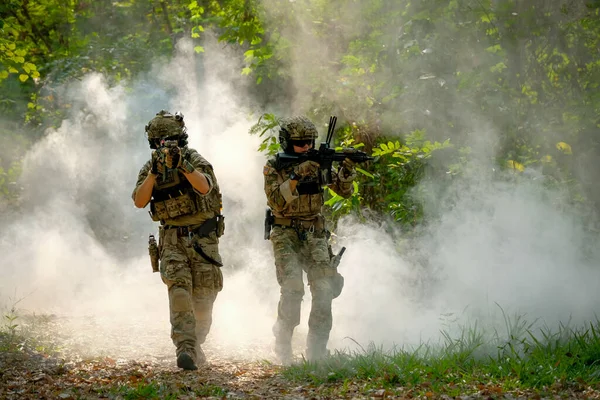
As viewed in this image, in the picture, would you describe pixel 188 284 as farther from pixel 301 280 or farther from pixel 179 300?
pixel 301 280

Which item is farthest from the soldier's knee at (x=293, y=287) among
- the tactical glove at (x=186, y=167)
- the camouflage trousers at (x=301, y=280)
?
the tactical glove at (x=186, y=167)

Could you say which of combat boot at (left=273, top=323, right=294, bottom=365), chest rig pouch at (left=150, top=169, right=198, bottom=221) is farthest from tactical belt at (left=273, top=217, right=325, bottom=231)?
combat boot at (left=273, top=323, right=294, bottom=365)

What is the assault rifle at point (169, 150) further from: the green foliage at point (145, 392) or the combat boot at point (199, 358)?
the green foliage at point (145, 392)

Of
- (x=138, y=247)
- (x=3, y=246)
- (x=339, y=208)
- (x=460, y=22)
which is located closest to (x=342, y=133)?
(x=339, y=208)

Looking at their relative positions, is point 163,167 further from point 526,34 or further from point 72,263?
point 72,263

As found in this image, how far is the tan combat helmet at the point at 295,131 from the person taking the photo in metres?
7.49

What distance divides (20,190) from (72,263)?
409 cm

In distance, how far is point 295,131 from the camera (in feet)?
24.6

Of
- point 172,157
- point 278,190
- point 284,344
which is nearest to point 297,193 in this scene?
point 278,190

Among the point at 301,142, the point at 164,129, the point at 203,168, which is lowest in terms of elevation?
the point at 203,168

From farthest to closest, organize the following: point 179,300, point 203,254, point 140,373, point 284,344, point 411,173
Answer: point 411,173 → point 284,344 → point 203,254 → point 179,300 → point 140,373

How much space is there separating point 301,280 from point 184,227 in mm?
1182

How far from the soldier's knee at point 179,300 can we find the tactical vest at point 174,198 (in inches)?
26.6

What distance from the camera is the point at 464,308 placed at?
8.26m
